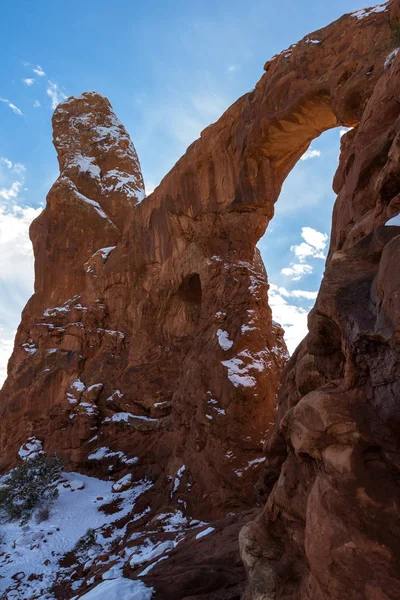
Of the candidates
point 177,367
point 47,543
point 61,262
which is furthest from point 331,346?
point 61,262

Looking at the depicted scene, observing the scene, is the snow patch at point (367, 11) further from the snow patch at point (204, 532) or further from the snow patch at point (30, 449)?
the snow patch at point (30, 449)

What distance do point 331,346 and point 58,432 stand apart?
19.7 meters

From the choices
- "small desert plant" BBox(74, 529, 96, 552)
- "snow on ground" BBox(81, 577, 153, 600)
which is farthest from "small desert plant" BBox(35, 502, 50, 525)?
"snow on ground" BBox(81, 577, 153, 600)

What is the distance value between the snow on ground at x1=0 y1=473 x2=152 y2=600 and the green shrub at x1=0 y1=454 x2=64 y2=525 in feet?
1.37

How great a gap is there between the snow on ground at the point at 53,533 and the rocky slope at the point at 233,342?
116 cm

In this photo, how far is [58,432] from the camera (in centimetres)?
2130

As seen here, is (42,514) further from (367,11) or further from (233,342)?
(367,11)

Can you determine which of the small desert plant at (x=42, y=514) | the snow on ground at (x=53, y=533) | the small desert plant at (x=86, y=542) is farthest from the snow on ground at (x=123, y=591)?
the small desert plant at (x=42, y=514)

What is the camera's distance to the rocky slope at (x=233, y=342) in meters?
3.98

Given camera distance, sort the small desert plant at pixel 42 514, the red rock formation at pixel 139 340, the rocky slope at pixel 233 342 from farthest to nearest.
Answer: the small desert plant at pixel 42 514, the red rock formation at pixel 139 340, the rocky slope at pixel 233 342

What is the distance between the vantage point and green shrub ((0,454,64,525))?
1520 centimetres

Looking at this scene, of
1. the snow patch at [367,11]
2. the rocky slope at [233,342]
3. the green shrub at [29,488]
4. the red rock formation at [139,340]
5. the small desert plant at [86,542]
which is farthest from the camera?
the green shrub at [29,488]

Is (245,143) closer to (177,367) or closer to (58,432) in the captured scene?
(177,367)

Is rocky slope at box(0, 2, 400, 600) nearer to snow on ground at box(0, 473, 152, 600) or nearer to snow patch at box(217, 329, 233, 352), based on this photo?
snow patch at box(217, 329, 233, 352)
